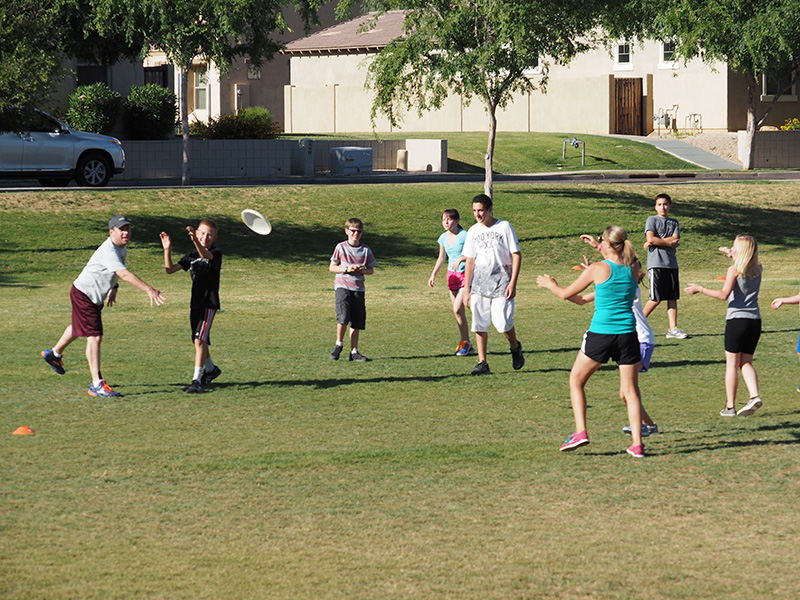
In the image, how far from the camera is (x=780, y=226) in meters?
28.0

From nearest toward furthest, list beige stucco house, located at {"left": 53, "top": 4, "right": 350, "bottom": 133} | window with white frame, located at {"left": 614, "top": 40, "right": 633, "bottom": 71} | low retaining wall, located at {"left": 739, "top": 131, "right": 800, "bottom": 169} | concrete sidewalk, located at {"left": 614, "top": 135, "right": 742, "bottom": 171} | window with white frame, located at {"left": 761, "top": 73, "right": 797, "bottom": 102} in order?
concrete sidewalk, located at {"left": 614, "top": 135, "right": 742, "bottom": 171}
low retaining wall, located at {"left": 739, "top": 131, "right": 800, "bottom": 169}
window with white frame, located at {"left": 761, "top": 73, "right": 797, "bottom": 102}
window with white frame, located at {"left": 614, "top": 40, "right": 633, "bottom": 71}
beige stucco house, located at {"left": 53, "top": 4, "right": 350, "bottom": 133}

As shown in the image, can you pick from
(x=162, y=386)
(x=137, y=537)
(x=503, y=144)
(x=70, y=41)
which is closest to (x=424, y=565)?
(x=137, y=537)

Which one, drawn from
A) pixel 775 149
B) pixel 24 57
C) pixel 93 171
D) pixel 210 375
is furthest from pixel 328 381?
pixel 775 149

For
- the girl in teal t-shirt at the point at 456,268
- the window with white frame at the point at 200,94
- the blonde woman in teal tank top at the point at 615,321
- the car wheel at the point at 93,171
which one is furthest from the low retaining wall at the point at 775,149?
the blonde woman in teal tank top at the point at 615,321

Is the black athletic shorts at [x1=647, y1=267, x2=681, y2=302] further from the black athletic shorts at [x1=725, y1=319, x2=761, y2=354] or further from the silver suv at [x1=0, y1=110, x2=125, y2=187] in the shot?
the silver suv at [x1=0, y1=110, x2=125, y2=187]

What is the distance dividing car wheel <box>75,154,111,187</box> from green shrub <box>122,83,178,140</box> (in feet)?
24.8

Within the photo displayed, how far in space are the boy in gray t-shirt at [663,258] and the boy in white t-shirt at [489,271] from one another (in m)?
2.99

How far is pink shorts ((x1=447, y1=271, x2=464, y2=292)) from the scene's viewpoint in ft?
43.4

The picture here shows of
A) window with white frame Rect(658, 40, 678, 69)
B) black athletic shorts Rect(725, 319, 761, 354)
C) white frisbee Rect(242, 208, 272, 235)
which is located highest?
window with white frame Rect(658, 40, 678, 69)

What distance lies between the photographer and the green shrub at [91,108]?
35625mm

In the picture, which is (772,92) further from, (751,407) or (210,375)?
(210,375)

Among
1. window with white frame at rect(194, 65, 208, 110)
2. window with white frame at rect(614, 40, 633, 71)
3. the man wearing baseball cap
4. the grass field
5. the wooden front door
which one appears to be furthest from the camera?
window with white frame at rect(194, 65, 208, 110)

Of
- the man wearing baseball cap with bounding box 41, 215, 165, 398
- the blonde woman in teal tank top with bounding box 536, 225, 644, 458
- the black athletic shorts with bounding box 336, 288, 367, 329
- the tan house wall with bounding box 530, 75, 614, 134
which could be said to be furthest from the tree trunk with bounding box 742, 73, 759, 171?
the blonde woman in teal tank top with bounding box 536, 225, 644, 458

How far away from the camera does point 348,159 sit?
37.6m
